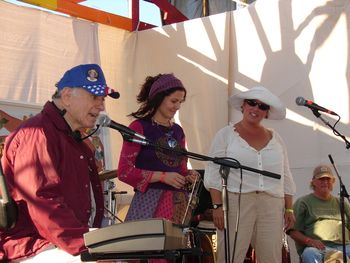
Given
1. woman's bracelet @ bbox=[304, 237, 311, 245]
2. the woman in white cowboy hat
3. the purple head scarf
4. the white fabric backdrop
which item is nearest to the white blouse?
the woman in white cowboy hat

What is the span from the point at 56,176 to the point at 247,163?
1.31 meters

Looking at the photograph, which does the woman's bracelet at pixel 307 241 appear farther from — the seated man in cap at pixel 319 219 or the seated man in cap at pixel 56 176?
the seated man in cap at pixel 56 176

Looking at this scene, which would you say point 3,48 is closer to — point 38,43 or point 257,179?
point 38,43

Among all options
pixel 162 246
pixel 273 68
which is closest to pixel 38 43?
pixel 273 68

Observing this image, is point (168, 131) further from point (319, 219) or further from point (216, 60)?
point (216, 60)

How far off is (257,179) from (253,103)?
429 mm

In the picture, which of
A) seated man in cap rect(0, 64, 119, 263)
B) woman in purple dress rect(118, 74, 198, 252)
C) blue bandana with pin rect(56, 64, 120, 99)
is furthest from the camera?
woman in purple dress rect(118, 74, 198, 252)

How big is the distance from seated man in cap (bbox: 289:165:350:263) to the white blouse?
81 cm

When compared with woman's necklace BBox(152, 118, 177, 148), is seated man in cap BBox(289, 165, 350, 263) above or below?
below

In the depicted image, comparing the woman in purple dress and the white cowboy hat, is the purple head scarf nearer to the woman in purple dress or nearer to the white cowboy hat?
the woman in purple dress

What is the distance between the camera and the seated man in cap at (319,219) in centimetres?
341

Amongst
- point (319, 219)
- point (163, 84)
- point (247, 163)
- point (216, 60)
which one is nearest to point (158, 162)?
point (163, 84)

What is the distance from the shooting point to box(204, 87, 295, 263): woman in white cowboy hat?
103 inches

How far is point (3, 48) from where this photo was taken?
3.81 meters
